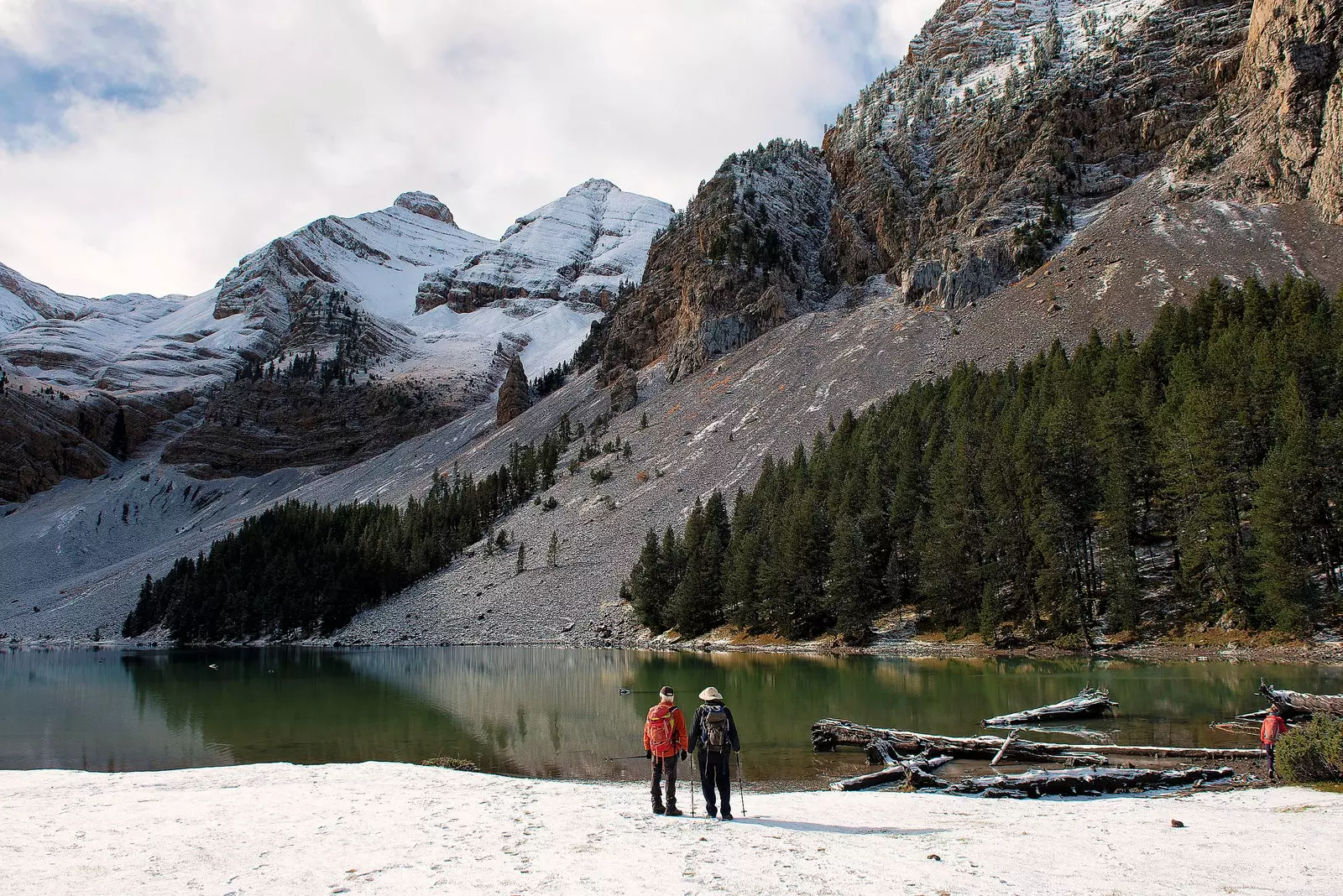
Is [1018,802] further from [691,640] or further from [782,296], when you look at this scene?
[782,296]

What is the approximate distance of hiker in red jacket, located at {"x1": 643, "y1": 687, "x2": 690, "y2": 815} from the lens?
12.1 meters

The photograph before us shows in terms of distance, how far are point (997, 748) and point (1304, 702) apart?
6020 millimetres

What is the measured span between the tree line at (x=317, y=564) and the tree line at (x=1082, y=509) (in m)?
41.4

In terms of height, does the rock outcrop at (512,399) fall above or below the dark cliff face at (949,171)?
below

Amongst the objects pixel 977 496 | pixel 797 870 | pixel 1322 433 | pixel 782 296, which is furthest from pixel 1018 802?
pixel 782 296

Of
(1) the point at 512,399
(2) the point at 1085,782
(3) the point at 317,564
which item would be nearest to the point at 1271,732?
(2) the point at 1085,782

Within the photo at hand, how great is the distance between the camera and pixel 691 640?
6594 cm

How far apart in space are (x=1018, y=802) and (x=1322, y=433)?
36538 mm

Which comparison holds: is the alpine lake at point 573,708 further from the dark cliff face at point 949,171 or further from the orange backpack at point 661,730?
the dark cliff face at point 949,171

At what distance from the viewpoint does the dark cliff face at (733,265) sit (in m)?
141

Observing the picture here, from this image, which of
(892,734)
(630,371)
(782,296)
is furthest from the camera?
(630,371)

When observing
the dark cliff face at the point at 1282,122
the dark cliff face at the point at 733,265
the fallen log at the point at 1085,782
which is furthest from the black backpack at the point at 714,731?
the dark cliff face at the point at 733,265

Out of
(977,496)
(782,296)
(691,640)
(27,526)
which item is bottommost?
(691,640)

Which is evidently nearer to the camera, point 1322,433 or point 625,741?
point 625,741
